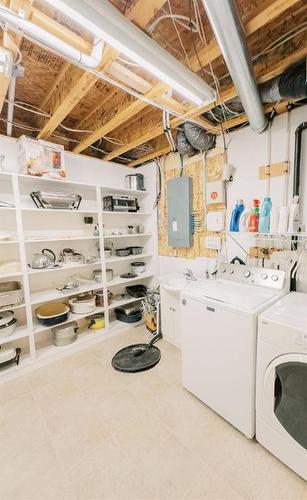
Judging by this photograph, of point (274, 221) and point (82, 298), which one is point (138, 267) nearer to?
point (82, 298)

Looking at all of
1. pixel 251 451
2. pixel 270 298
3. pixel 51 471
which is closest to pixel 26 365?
pixel 51 471

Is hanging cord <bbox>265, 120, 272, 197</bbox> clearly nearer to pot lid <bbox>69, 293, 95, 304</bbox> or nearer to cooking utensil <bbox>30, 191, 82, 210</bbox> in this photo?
cooking utensil <bbox>30, 191, 82, 210</bbox>

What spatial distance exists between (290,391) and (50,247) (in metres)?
2.73

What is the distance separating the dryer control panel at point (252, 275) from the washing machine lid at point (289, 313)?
0.16m

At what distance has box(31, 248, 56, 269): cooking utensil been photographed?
7.83 ft

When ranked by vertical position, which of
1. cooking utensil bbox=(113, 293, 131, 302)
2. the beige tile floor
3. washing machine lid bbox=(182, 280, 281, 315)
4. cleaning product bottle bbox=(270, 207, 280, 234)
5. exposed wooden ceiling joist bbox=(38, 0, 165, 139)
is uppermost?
exposed wooden ceiling joist bbox=(38, 0, 165, 139)

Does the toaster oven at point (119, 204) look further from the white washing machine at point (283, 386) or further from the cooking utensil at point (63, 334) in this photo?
the white washing machine at point (283, 386)

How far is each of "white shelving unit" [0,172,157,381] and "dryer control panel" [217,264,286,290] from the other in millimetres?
1465

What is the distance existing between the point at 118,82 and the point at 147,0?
441 millimetres

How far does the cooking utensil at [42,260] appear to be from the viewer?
94.0 inches

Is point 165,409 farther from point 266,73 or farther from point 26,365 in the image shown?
point 266,73

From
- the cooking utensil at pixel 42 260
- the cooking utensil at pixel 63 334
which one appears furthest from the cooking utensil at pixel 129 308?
the cooking utensil at pixel 42 260

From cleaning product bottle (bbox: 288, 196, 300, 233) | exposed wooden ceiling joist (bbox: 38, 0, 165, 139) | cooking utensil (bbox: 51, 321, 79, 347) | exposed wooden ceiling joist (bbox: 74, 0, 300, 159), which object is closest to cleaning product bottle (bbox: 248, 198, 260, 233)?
cleaning product bottle (bbox: 288, 196, 300, 233)

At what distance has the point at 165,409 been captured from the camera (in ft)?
5.68
